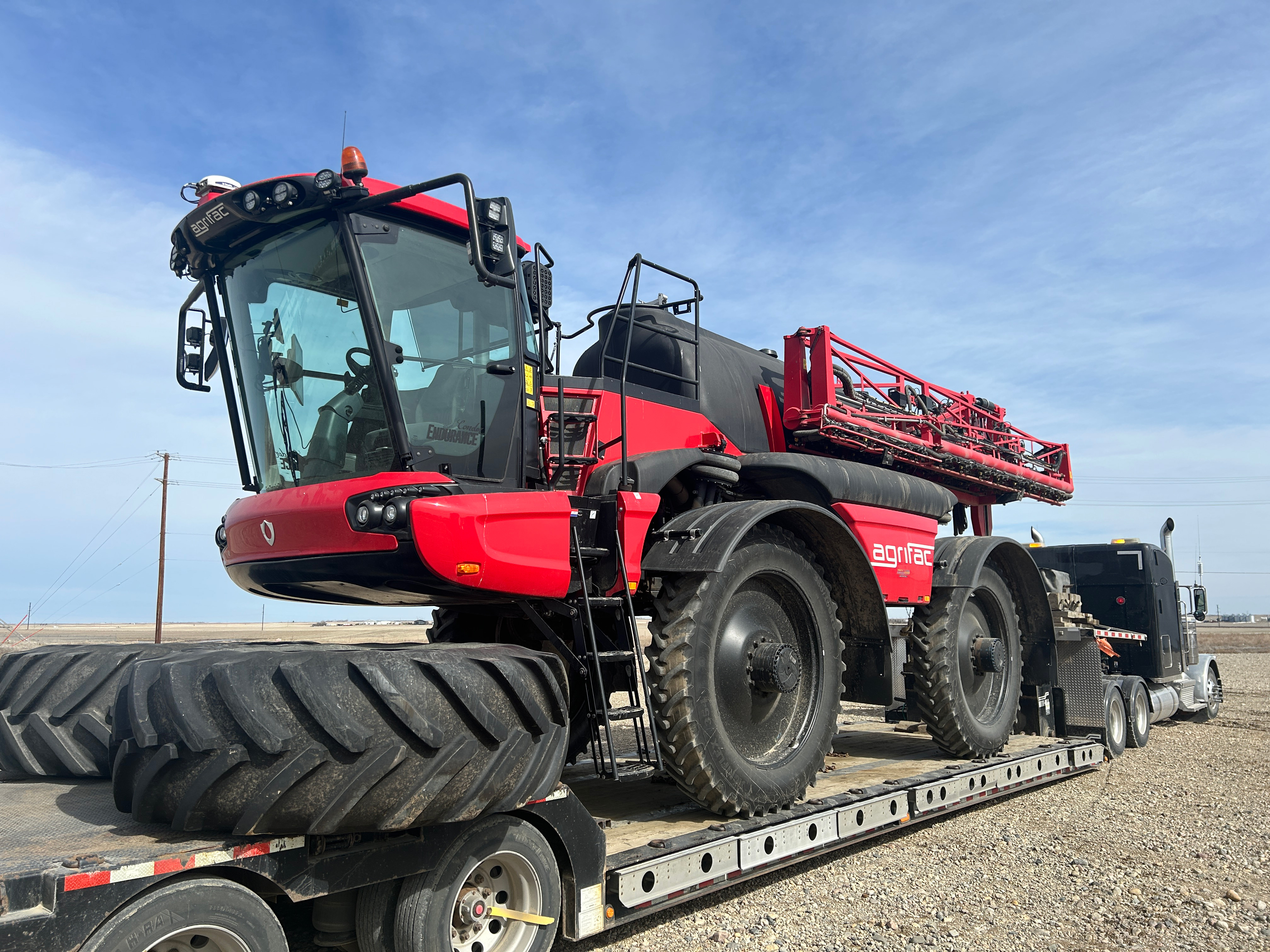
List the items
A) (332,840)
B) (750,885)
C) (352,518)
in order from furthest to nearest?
(750,885), (352,518), (332,840)

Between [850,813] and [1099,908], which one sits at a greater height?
[850,813]

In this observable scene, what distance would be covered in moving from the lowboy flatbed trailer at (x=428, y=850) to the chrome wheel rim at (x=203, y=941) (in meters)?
0.03

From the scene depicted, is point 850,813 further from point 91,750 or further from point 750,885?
point 91,750

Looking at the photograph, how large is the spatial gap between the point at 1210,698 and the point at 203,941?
1465cm

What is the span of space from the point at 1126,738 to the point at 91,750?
34.7 ft

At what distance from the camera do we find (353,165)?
4.46m

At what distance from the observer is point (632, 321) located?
558cm

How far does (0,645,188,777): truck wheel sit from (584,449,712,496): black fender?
2281 millimetres

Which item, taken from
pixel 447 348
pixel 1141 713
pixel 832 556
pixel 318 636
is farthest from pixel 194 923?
pixel 318 636

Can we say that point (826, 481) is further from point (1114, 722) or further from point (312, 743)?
point (1114, 722)

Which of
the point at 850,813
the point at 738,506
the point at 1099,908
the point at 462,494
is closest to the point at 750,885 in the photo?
the point at 850,813

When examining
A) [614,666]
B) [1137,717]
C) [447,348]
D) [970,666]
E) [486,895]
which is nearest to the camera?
[486,895]

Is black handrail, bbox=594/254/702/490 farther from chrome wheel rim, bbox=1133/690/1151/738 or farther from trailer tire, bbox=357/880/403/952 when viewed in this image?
chrome wheel rim, bbox=1133/690/1151/738

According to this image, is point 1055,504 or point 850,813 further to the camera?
point 1055,504
